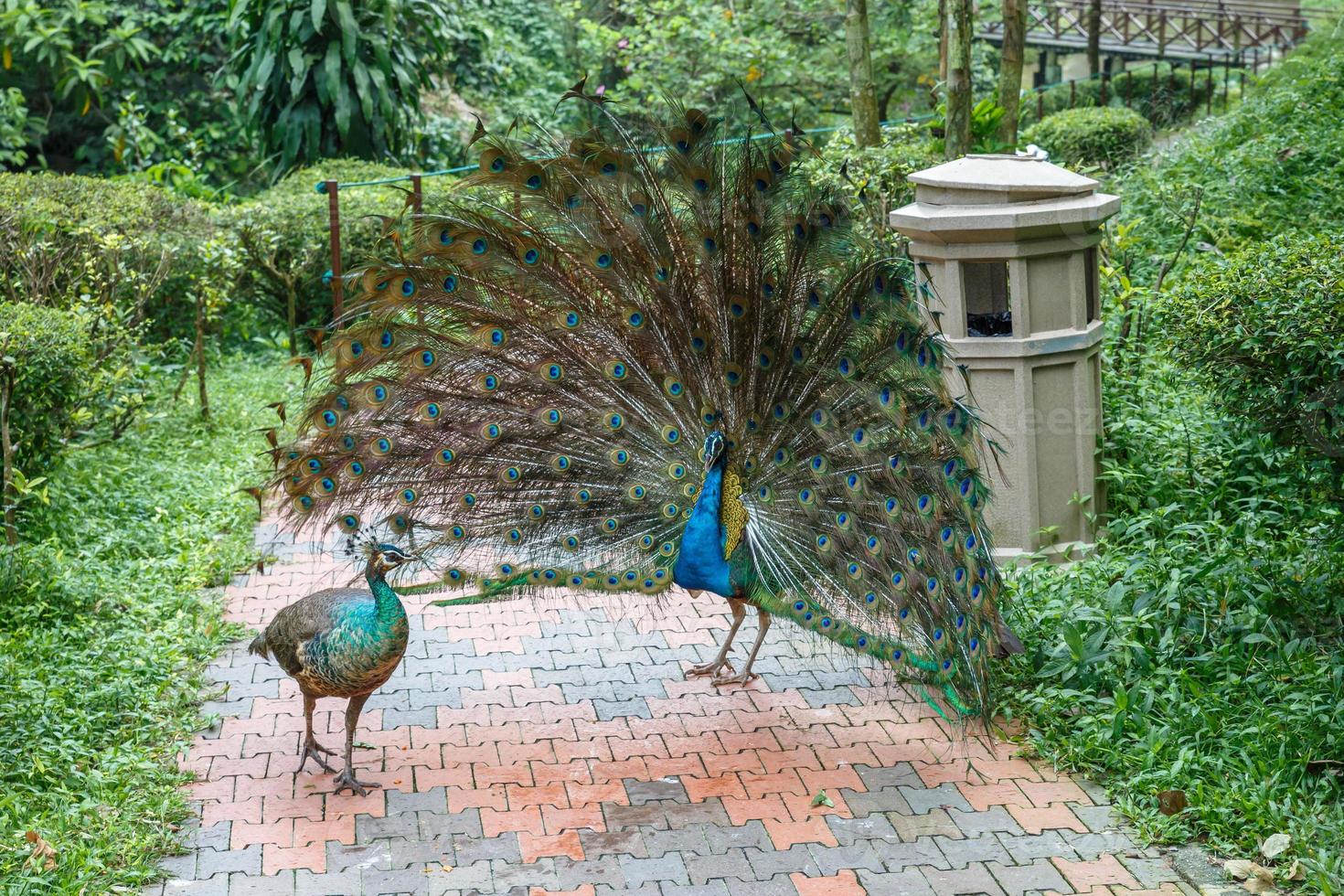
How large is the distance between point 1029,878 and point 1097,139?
1133 centimetres

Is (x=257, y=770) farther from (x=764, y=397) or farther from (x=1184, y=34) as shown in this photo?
(x=1184, y=34)

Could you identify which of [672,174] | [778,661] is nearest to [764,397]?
[672,174]

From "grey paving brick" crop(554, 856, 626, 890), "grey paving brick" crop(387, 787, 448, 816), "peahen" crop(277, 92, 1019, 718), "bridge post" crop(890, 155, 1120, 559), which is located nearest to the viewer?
"grey paving brick" crop(554, 856, 626, 890)

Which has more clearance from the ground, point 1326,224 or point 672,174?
point 672,174

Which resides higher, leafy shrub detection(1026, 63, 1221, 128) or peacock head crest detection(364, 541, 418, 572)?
leafy shrub detection(1026, 63, 1221, 128)

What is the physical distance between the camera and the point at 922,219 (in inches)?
263

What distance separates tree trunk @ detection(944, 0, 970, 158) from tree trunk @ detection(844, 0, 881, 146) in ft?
6.03

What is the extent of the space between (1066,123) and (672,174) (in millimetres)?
10304

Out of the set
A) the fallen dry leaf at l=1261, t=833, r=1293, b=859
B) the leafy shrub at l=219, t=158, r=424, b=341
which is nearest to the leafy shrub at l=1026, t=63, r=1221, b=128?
the leafy shrub at l=219, t=158, r=424, b=341

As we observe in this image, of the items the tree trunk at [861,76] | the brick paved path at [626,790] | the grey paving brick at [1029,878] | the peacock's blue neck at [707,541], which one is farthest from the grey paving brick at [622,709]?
the tree trunk at [861,76]

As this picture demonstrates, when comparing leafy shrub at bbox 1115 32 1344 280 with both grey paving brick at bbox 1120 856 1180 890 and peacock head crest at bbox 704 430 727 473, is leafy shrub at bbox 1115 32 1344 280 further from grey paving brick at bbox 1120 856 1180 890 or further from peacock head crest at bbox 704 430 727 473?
grey paving brick at bbox 1120 856 1180 890

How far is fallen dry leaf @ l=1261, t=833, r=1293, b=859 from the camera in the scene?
4.47m

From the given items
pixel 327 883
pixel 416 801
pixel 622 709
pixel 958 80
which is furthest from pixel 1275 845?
pixel 958 80

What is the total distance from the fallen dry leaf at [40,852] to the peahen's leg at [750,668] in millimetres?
2939
